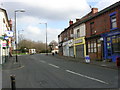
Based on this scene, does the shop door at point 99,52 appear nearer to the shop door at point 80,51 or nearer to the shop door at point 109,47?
the shop door at point 109,47

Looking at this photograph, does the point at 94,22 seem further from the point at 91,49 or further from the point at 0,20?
the point at 0,20

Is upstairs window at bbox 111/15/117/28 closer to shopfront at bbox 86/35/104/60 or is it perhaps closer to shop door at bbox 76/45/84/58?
shopfront at bbox 86/35/104/60

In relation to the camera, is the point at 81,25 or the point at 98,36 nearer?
the point at 98,36

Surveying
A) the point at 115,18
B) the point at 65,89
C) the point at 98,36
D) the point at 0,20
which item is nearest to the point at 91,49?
the point at 98,36

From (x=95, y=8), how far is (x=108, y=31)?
388 inches

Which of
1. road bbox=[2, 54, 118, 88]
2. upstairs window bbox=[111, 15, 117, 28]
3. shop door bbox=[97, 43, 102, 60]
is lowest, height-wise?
road bbox=[2, 54, 118, 88]

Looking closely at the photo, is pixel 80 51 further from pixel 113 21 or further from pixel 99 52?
pixel 113 21

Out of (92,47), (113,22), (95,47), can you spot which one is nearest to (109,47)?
(113,22)

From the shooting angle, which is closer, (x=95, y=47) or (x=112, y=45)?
(x=112, y=45)

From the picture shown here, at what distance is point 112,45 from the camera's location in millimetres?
21391

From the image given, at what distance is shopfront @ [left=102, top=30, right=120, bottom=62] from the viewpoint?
20.2m

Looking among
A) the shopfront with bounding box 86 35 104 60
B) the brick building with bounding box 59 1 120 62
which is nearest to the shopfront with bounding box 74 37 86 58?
the brick building with bounding box 59 1 120 62

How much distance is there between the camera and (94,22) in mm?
26094

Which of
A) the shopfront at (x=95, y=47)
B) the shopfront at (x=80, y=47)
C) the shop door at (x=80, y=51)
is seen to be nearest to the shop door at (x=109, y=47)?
the shopfront at (x=95, y=47)
